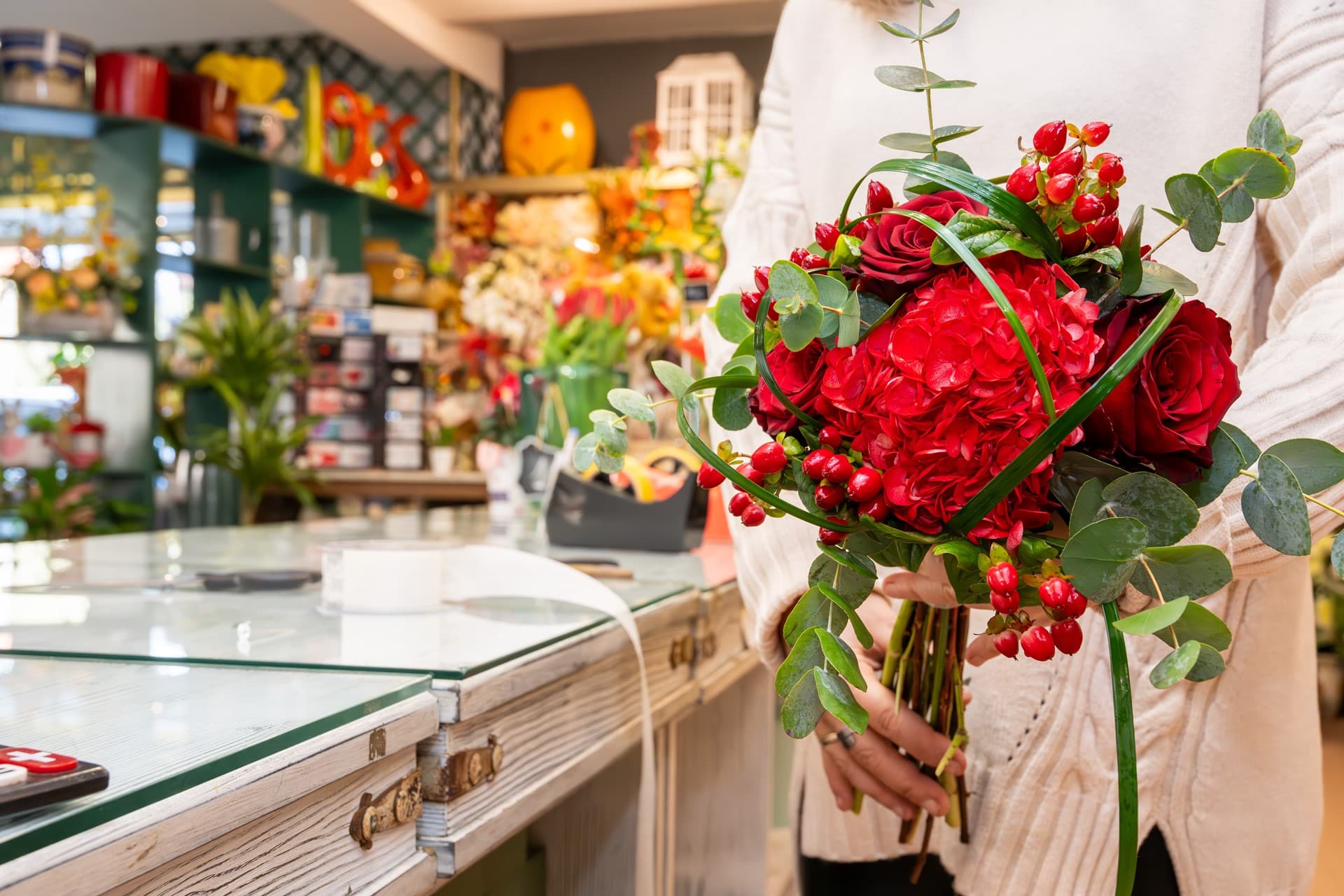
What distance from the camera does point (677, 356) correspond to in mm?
2391

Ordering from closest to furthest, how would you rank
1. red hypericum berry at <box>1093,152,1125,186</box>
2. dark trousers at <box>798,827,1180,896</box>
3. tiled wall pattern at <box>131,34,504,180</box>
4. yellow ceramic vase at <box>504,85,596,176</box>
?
red hypericum berry at <box>1093,152,1125,186</box>
dark trousers at <box>798,827,1180,896</box>
yellow ceramic vase at <box>504,85,596,176</box>
tiled wall pattern at <box>131,34,504,180</box>

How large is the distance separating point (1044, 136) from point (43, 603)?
0.78 metres

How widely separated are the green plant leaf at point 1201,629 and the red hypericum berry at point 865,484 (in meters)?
0.12

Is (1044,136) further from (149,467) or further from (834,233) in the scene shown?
(149,467)

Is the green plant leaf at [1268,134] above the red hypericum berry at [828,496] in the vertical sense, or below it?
above

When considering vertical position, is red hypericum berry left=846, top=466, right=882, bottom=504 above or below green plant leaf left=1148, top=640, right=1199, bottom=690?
above

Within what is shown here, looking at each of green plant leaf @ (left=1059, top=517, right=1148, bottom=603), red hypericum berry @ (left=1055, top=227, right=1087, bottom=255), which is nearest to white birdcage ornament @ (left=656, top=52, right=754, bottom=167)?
red hypericum berry @ (left=1055, top=227, right=1087, bottom=255)

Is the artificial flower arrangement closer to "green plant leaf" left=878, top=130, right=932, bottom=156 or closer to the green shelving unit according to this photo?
"green plant leaf" left=878, top=130, right=932, bottom=156

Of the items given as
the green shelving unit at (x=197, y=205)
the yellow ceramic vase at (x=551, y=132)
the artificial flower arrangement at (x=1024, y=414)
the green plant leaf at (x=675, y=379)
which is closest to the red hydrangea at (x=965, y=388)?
the artificial flower arrangement at (x=1024, y=414)

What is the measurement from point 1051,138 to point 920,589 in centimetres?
23

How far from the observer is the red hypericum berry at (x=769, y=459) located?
53 centimetres

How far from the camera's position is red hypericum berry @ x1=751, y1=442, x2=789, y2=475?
0.53m

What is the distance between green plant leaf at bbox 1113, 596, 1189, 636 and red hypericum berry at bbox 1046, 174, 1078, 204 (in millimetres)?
172

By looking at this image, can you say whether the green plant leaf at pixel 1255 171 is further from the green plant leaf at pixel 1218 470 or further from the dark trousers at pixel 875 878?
the dark trousers at pixel 875 878
